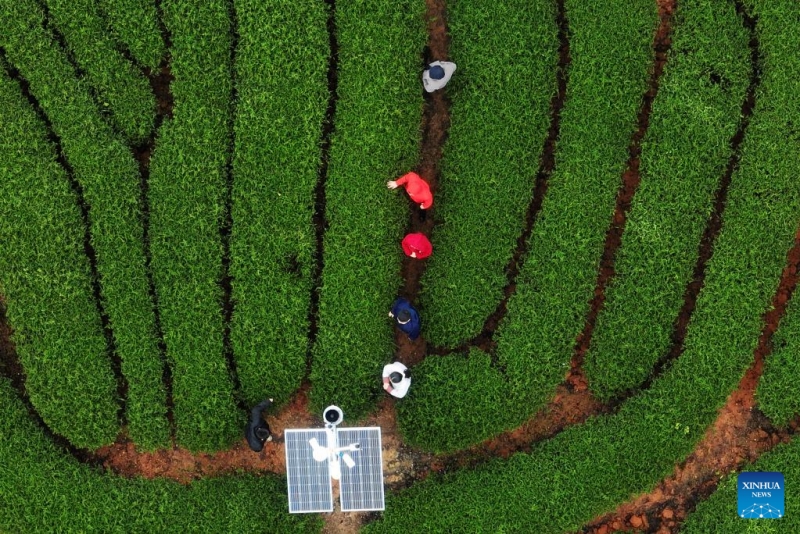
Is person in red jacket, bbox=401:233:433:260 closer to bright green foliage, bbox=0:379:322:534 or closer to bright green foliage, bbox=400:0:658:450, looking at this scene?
bright green foliage, bbox=400:0:658:450

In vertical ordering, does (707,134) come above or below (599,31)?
below

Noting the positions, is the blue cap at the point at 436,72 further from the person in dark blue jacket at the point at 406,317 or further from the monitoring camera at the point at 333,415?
the monitoring camera at the point at 333,415

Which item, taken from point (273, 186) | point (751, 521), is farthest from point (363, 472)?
point (751, 521)

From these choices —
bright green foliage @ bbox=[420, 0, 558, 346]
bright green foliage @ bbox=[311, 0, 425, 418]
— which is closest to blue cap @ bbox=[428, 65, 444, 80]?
bright green foliage @ bbox=[311, 0, 425, 418]

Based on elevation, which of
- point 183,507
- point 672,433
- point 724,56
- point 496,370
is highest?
A: point 724,56

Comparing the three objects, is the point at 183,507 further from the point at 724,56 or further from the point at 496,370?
the point at 724,56

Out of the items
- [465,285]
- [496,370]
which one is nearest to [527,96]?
[465,285]
